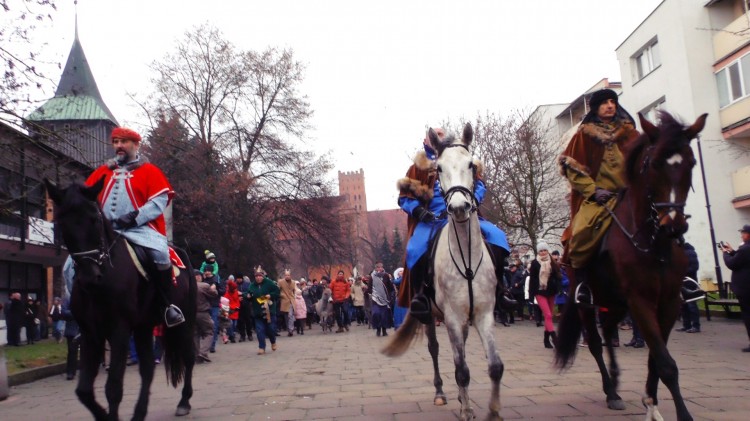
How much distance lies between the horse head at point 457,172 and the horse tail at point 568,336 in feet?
6.54

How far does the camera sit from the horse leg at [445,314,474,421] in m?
5.14

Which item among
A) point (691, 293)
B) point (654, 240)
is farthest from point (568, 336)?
point (654, 240)

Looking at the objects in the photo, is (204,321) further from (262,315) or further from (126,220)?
(126,220)

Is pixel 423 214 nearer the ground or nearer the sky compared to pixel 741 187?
nearer the ground

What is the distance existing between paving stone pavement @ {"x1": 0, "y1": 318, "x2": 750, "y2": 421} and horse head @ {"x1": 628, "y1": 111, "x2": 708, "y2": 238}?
5.81 ft

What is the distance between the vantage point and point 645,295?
16.1 ft

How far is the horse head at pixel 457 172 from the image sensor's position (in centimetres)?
477

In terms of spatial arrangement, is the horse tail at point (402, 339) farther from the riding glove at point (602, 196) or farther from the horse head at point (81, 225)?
the horse head at point (81, 225)

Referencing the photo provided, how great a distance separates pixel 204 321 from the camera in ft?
42.0

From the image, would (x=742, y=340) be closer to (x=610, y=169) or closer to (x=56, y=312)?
(x=610, y=169)

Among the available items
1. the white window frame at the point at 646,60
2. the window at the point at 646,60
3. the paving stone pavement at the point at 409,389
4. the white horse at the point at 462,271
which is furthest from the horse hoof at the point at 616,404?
the window at the point at 646,60

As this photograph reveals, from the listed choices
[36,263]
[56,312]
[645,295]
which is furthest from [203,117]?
[645,295]

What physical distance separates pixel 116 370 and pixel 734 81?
2871 centimetres

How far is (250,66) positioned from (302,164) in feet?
20.9
